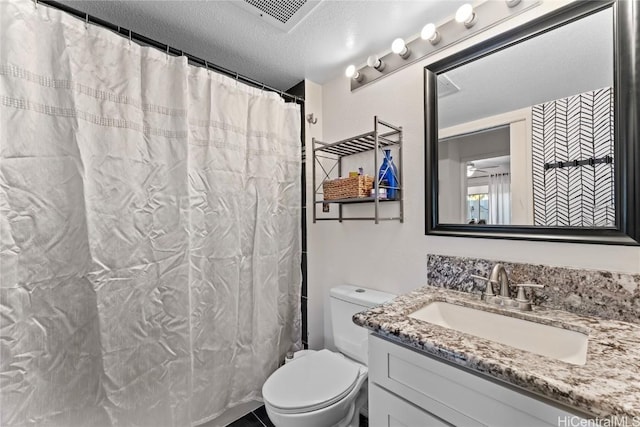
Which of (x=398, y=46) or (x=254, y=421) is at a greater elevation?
(x=398, y=46)

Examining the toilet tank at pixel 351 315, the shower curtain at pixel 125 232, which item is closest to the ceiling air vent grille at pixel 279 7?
the shower curtain at pixel 125 232

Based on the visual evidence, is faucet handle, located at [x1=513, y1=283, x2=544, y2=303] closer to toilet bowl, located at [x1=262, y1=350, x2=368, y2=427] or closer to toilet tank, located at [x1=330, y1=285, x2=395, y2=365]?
toilet tank, located at [x1=330, y1=285, x2=395, y2=365]

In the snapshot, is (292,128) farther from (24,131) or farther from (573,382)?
(573,382)

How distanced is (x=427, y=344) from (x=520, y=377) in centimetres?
21

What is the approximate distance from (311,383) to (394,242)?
83 cm

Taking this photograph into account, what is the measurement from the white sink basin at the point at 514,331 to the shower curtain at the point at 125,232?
97 cm

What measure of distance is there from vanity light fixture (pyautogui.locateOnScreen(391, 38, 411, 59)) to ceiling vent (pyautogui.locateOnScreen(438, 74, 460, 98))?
22 cm

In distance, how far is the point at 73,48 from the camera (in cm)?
102

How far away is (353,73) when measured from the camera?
1.58 meters

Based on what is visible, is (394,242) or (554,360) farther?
(394,242)

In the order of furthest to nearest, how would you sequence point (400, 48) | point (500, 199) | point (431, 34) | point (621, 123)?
point (400, 48) → point (431, 34) → point (500, 199) → point (621, 123)

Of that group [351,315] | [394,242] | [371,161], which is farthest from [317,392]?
[371,161]

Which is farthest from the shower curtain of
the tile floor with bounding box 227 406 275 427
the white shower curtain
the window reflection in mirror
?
the white shower curtain

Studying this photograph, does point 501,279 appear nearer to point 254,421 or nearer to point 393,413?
point 393,413
